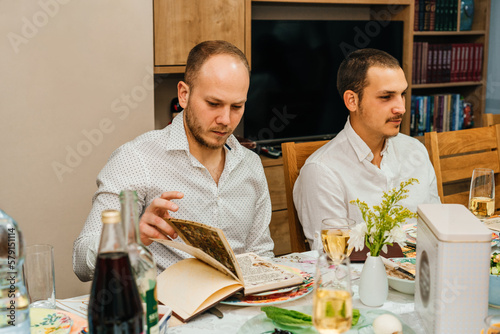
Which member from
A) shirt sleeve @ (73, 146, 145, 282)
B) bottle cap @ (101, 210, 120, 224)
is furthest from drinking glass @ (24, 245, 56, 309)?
bottle cap @ (101, 210, 120, 224)

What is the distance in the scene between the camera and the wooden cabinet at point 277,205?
3.23 metres

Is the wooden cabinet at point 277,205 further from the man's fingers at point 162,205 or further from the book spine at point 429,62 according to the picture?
the man's fingers at point 162,205

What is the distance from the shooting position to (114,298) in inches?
30.8

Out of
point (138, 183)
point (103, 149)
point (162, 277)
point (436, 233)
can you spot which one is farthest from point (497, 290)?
point (103, 149)

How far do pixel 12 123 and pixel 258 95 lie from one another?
153 centimetres

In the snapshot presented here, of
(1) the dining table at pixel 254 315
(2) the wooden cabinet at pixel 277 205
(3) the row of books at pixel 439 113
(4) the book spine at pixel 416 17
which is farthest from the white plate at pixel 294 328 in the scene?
(4) the book spine at pixel 416 17

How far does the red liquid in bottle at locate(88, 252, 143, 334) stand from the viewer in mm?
781

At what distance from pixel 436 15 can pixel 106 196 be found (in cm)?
319

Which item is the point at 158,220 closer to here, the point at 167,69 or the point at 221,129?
the point at 221,129

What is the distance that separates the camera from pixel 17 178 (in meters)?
2.26

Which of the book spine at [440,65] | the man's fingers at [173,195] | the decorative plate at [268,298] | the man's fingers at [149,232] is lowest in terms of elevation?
the decorative plate at [268,298]

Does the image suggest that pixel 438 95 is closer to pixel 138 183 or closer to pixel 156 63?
pixel 156 63

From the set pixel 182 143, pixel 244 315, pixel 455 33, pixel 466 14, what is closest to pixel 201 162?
pixel 182 143

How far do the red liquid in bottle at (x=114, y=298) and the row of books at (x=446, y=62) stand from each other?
3.51 m
